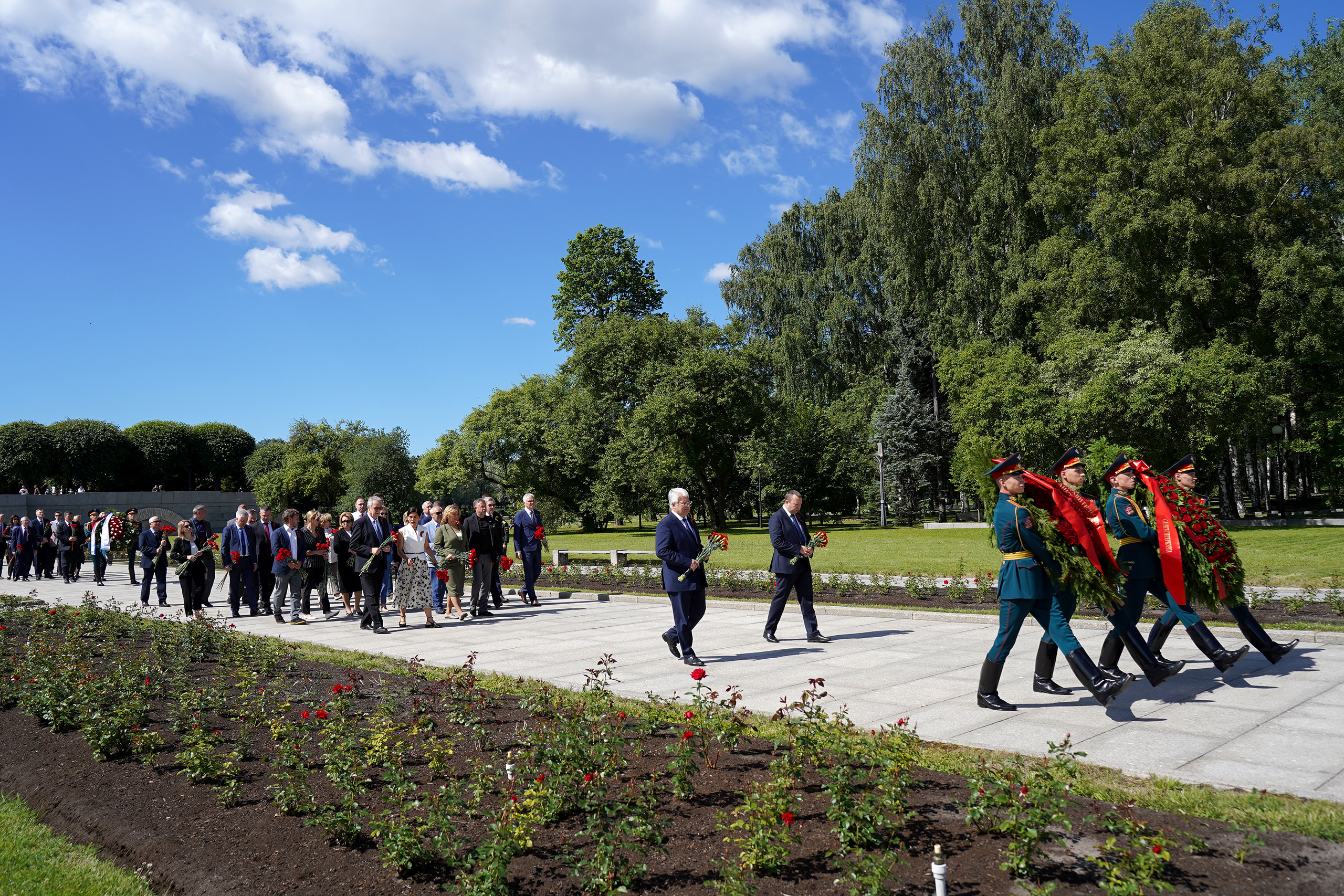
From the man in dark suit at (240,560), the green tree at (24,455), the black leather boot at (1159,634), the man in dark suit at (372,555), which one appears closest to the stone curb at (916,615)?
the black leather boot at (1159,634)

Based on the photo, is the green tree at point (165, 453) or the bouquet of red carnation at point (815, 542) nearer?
the bouquet of red carnation at point (815, 542)

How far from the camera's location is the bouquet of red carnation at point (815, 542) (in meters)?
10.3

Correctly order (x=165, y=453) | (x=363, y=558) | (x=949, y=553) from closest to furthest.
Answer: (x=363, y=558)
(x=949, y=553)
(x=165, y=453)

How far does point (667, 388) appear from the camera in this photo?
4144 cm

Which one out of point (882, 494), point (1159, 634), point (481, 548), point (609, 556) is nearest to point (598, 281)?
point (882, 494)

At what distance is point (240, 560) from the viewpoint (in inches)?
608

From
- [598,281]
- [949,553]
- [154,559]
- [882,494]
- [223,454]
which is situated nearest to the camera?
[154,559]

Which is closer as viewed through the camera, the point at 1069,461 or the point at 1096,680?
the point at 1096,680

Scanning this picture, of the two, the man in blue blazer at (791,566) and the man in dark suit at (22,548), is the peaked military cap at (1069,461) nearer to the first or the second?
the man in blue blazer at (791,566)

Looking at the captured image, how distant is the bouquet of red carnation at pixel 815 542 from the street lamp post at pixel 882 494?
32.1m

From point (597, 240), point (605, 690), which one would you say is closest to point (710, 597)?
point (605, 690)

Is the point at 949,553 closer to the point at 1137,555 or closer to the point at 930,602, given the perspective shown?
the point at 930,602

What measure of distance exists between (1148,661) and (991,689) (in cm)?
129

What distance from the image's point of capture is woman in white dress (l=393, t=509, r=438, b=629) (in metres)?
13.7
